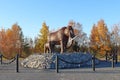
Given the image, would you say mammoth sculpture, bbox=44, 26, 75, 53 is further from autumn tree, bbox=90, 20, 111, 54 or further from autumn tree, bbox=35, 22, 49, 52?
autumn tree, bbox=90, 20, 111, 54

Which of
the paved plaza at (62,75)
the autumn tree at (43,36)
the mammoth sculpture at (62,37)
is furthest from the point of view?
the autumn tree at (43,36)

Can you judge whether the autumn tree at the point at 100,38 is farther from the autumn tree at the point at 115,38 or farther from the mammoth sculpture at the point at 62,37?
the mammoth sculpture at the point at 62,37

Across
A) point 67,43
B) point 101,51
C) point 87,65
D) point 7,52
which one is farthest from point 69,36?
point 7,52

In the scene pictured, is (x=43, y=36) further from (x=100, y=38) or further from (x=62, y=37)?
(x=62, y=37)

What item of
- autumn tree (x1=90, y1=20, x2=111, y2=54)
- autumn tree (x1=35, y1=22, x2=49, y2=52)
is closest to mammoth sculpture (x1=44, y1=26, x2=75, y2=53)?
autumn tree (x1=35, y1=22, x2=49, y2=52)

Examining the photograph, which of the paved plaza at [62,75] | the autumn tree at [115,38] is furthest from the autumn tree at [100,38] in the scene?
the paved plaza at [62,75]

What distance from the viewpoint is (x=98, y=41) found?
41.4m

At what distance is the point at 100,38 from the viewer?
137ft

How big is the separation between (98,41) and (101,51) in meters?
1.77

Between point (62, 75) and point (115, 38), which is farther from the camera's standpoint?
point (115, 38)

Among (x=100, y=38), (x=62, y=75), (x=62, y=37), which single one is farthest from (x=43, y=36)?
(x=62, y=75)

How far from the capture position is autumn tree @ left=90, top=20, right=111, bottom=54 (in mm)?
41188

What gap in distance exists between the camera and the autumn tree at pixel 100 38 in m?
41.2

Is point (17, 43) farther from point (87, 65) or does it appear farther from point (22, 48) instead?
point (87, 65)
